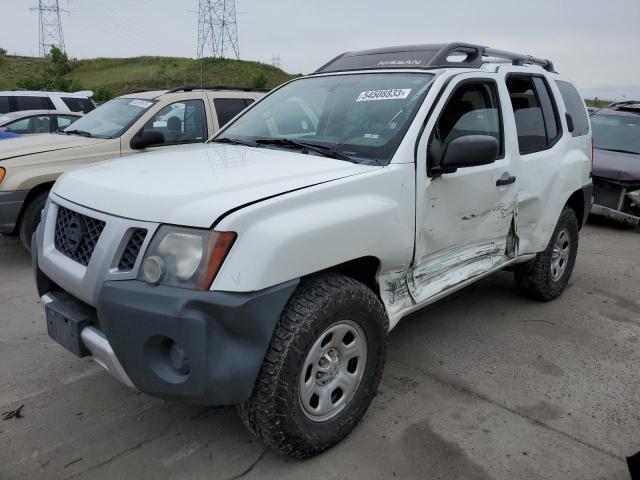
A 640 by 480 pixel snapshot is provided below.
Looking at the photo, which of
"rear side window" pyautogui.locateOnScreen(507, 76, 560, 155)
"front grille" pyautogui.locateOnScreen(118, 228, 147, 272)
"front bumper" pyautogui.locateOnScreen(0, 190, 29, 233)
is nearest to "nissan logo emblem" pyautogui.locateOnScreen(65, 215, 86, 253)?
"front grille" pyautogui.locateOnScreen(118, 228, 147, 272)

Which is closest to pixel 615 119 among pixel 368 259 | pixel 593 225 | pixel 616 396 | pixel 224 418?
pixel 593 225

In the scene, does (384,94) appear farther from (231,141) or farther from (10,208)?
(10,208)

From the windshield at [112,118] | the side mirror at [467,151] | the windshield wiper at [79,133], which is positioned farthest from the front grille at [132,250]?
the windshield wiper at [79,133]

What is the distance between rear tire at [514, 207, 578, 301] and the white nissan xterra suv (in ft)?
2.08

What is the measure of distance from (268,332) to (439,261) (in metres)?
1.42

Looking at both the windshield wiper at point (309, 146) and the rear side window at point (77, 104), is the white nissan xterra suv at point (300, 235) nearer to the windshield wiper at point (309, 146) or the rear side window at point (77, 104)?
the windshield wiper at point (309, 146)

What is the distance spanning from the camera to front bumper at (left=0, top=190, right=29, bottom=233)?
5.14 m

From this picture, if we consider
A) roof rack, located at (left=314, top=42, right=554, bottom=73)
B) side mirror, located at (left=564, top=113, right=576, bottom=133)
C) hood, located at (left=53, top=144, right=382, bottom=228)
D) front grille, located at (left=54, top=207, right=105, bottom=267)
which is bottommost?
front grille, located at (left=54, top=207, right=105, bottom=267)

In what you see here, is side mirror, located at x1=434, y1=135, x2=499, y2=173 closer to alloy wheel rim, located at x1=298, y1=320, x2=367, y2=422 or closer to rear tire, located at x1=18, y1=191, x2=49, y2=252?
alloy wheel rim, located at x1=298, y1=320, x2=367, y2=422

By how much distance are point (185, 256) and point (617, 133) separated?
8850 mm

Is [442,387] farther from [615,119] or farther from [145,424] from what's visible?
[615,119]

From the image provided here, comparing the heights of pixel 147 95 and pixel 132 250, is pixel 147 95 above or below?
above

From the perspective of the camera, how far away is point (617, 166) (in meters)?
7.83

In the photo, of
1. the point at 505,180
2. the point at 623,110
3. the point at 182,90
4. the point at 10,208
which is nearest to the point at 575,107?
the point at 505,180
